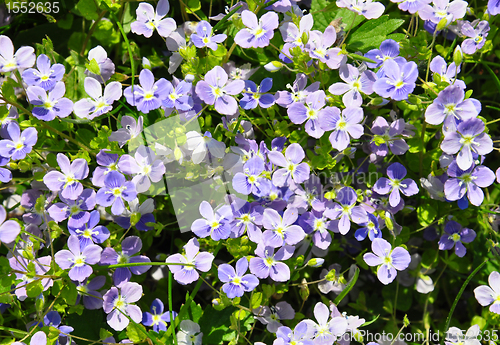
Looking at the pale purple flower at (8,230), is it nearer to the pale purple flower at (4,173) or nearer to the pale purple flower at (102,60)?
the pale purple flower at (4,173)

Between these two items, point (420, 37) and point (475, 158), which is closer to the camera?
point (475, 158)

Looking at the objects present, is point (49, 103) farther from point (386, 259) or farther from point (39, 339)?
point (386, 259)

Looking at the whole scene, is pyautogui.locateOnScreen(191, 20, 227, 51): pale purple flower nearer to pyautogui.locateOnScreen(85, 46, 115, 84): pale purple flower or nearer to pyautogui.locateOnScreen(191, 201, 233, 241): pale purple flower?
pyautogui.locateOnScreen(85, 46, 115, 84): pale purple flower

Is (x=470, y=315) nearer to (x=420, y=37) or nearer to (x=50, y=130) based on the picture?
(x=420, y=37)

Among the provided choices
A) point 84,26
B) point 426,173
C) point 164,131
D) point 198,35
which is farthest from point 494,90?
point 84,26

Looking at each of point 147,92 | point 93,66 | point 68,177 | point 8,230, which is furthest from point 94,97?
point 8,230

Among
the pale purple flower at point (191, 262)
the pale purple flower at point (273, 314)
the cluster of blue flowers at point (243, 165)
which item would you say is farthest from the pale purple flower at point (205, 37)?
the pale purple flower at point (273, 314)
